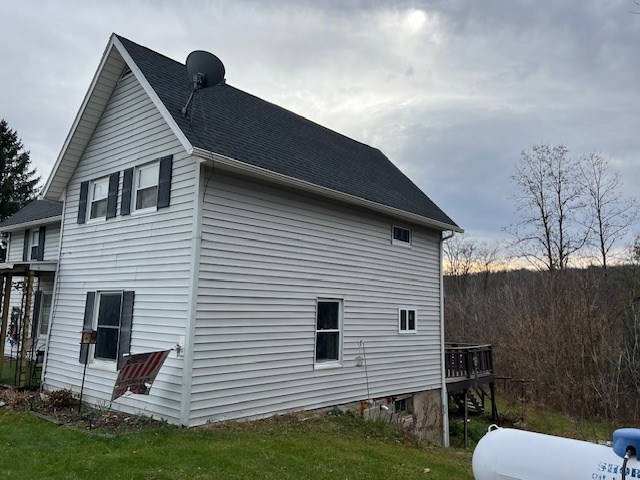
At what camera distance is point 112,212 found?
9.63 meters

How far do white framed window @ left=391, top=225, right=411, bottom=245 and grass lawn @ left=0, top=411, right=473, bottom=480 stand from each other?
5060mm

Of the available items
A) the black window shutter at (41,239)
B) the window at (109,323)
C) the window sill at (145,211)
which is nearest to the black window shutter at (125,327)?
the window at (109,323)

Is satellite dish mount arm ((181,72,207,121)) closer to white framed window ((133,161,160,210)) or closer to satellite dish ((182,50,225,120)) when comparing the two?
satellite dish ((182,50,225,120))

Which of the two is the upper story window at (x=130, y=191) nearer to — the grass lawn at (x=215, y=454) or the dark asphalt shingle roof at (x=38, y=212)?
the grass lawn at (x=215, y=454)

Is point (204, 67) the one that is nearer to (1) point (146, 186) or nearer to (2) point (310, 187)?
(1) point (146, 186)

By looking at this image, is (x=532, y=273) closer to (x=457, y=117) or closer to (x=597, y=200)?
(x=597, y=200)

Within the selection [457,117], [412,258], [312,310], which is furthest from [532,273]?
[312,310]

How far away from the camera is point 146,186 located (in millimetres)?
9055

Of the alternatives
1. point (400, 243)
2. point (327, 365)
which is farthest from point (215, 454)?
point (400, 243)

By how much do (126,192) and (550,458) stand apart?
8308mm

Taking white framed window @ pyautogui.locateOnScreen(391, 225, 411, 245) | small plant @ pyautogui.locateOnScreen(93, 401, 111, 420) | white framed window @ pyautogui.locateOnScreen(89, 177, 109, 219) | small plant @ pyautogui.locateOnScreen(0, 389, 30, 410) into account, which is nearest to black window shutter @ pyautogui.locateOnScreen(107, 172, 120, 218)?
white framed window @ pyautogui.locateOnScreen(89, 177, 109, 219)

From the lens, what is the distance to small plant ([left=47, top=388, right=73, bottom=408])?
8.84 meters

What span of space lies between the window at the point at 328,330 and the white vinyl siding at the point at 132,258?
10.0 ft

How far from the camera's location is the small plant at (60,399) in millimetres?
8836
